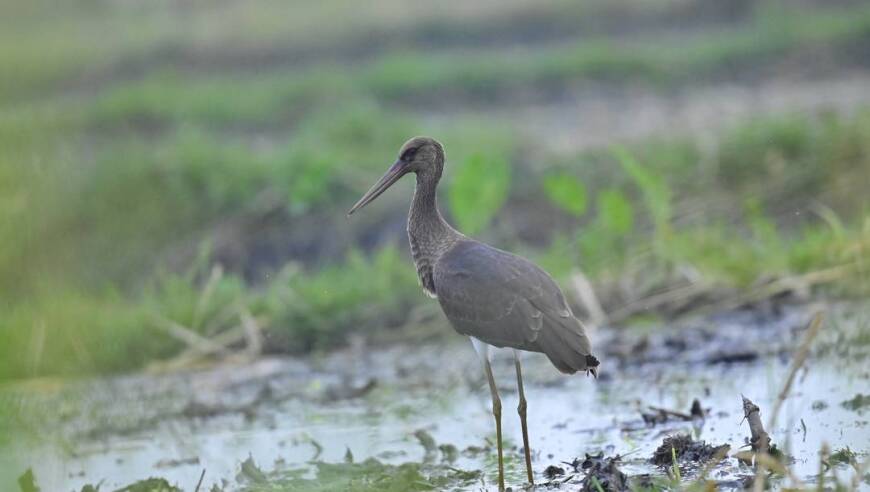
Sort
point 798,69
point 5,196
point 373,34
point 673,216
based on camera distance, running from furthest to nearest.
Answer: point 373,34 < point 798,69 < point 673,216 < point 5,196

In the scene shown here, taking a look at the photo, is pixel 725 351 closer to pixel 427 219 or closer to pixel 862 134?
pixel 427 219

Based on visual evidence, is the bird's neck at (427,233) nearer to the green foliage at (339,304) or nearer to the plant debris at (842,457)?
the plant debris at (842,457)

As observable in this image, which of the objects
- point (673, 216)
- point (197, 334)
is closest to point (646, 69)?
point (673, 216)

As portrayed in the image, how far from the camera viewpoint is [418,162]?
645 cm

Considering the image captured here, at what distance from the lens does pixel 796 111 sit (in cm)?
1159

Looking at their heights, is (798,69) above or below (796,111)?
above

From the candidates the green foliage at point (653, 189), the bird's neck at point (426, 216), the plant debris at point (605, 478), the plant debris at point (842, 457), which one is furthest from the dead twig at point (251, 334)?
the plant debris at point (842, 457)

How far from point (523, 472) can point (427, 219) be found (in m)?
1.16

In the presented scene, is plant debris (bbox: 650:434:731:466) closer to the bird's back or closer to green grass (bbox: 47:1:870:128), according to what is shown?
the bird's back

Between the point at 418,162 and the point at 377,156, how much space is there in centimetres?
512

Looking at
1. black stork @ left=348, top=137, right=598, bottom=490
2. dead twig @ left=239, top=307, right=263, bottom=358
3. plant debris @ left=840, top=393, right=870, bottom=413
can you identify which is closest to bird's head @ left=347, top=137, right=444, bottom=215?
black stork @ left=348, top=137, right=598, bottom=490

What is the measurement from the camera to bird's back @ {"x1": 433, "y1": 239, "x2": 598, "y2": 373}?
5555mm

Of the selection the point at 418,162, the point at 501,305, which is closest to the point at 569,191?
the point at 418,162

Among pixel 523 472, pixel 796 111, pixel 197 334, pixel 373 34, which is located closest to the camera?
pixel 523 472
